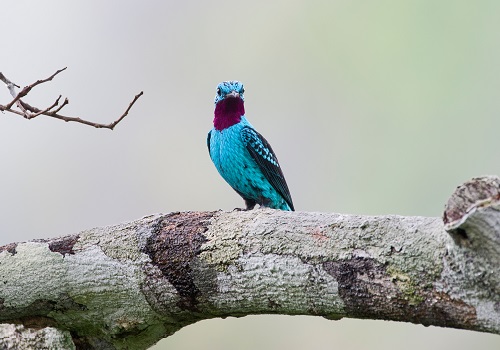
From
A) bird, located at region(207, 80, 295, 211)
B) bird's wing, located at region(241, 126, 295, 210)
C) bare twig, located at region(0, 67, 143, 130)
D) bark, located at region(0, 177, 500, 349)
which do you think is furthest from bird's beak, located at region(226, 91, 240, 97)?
bark, located at region(0, 177, 500, 349)

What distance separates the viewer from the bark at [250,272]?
7.18 feet

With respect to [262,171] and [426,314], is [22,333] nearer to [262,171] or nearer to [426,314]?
[426,314]

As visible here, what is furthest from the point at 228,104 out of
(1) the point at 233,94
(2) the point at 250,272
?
(2) the point at 250,272

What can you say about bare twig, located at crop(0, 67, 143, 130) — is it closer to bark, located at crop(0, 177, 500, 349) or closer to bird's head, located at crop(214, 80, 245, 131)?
bark, located at crop(0, 177, 500, 349)

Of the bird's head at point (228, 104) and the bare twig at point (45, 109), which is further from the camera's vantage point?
the bird's head at point (228, 104)

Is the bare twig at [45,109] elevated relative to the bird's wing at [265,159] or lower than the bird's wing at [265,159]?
elevated

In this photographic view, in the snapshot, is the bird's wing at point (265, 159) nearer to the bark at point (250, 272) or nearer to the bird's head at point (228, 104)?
the bird's head at point (228, 104)

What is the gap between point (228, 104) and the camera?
18.0 feet

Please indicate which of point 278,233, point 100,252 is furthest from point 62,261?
point 278,233

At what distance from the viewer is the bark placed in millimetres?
Answer: 2189

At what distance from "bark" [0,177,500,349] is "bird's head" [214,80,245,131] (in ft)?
8.36

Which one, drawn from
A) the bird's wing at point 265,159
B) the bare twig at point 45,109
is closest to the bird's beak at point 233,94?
the bird's wing at point 265,159

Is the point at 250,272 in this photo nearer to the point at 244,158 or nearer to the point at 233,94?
the point at 244,158

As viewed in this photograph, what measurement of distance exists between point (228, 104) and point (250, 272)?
3.04 meters
